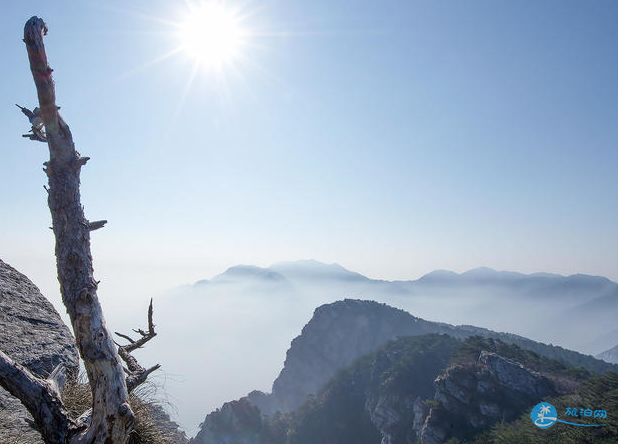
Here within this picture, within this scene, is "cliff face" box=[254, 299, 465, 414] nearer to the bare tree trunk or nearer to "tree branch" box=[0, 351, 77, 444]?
the bare tree trunk

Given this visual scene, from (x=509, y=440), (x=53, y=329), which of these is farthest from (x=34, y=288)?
(x=509, y=440)

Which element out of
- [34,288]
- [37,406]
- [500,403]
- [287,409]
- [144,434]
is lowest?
[287,409]

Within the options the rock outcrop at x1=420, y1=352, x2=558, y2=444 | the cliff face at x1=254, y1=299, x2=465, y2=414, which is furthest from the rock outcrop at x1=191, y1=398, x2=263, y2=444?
the cliff face at x1=254, y1=299, x2=465, y2=414

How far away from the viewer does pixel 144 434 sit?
4.02 m

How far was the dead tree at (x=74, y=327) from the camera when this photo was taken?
2887mm

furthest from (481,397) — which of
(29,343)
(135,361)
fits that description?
(29,343)

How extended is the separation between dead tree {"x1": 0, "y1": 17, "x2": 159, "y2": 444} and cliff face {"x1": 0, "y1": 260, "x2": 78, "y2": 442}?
4.08 ft

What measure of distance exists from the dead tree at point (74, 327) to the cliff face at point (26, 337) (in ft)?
4.08

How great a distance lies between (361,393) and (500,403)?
36806mm

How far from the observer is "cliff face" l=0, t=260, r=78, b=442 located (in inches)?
155

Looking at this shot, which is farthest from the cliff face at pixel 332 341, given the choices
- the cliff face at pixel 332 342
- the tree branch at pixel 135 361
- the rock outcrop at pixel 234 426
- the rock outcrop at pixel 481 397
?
the tree branch at pixel 135 361

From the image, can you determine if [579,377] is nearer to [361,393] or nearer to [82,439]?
[361,393]

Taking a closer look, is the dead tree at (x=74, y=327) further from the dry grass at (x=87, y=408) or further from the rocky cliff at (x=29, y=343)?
the rocky cliff at (x=29, y=343)

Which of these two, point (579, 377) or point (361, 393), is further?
point (361, 393)
